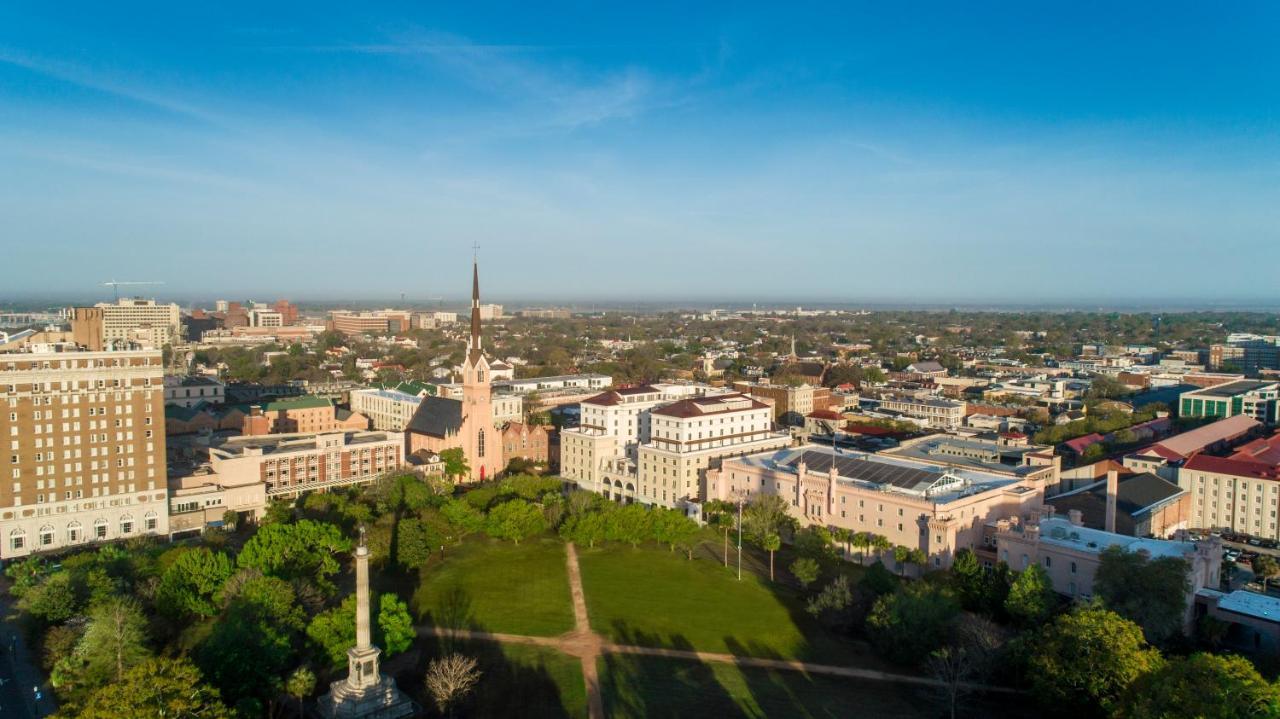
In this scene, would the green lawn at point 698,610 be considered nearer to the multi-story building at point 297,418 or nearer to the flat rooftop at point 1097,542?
the flat rooftop at point 1097,542

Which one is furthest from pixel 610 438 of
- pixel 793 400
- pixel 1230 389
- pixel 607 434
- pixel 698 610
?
pixel 1230 389

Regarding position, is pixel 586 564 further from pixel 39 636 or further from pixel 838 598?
pixel 39 636

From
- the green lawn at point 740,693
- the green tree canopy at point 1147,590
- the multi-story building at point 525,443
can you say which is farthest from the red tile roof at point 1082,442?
the green lawn at point 740,693

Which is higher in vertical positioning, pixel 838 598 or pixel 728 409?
pixel 728 409

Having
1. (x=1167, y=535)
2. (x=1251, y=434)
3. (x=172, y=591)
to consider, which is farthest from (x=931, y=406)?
(x=172, y=591)

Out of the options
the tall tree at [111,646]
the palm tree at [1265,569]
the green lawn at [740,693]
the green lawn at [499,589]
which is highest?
the tall tree at [111,646]

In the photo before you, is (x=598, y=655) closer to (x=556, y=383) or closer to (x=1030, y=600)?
(x=1030, y=600)
